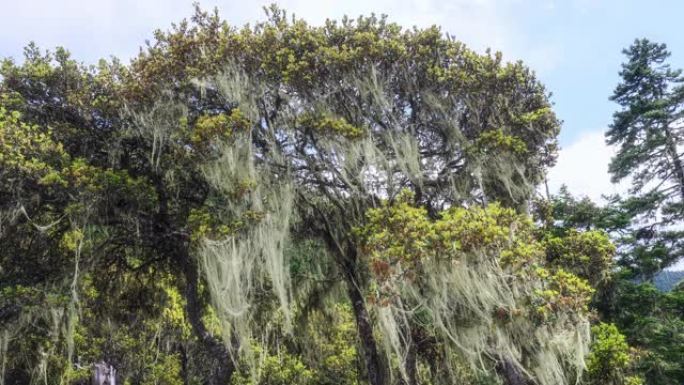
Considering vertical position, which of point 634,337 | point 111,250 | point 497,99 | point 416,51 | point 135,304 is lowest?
point 634,337

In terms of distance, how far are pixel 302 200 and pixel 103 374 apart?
6564 mm

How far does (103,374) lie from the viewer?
10781 millimetres

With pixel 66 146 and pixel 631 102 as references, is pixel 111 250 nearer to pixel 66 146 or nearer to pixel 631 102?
pixel 66 146

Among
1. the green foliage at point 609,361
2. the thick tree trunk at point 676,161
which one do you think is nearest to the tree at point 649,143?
the thick tree trunk at point 676,161

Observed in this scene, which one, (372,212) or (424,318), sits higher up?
(372,212)

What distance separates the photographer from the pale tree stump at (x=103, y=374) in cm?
1025

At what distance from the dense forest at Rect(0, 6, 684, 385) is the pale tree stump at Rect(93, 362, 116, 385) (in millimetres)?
1962

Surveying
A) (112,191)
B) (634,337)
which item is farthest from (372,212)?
(634,337)

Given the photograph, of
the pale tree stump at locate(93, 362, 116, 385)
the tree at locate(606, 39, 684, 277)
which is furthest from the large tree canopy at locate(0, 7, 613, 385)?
the tree at locate(606, 39, 684, 277)

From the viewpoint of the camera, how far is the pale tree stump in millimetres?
10253

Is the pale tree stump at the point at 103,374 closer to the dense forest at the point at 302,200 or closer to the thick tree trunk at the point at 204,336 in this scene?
the dense forest at the point at 302,200

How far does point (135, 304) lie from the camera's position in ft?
27.8

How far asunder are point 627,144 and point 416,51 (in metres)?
13.4

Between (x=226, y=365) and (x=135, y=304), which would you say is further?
(x=135, y=304)
